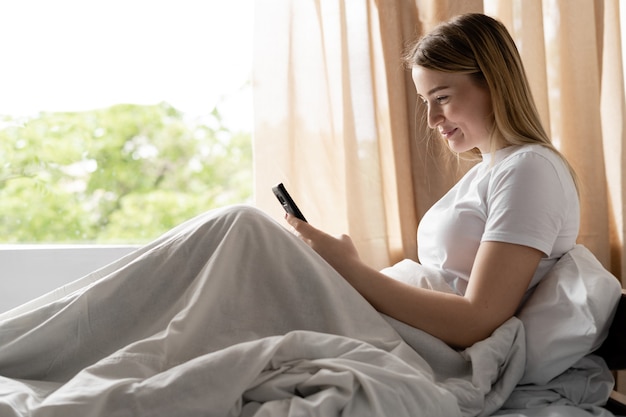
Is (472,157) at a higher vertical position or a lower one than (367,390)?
higher

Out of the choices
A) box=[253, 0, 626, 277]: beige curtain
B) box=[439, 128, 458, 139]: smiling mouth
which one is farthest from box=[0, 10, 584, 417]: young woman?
box=[253, 0, 626, 277]: beige curtain

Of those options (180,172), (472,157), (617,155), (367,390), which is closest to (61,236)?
(180,172)

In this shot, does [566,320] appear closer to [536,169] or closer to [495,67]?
[536,169]

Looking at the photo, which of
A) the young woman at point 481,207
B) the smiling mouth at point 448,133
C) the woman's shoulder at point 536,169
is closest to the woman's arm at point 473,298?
the young woman at point 481,207

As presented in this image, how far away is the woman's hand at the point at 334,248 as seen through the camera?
4.72ft

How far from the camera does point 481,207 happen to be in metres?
1.48

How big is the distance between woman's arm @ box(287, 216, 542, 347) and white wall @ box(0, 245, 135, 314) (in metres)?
1.23

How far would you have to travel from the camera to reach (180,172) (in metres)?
3.63

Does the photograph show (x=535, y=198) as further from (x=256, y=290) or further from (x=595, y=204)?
(x=595, y=204)

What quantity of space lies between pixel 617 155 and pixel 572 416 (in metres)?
1.14

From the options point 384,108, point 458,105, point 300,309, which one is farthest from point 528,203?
point 384,108

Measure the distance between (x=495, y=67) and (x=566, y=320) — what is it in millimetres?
555

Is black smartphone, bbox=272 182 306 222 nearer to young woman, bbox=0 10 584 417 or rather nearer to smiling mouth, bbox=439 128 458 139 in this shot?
young woman, bbox=0 10 584 417

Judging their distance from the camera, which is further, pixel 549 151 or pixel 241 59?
pixel 241 59
